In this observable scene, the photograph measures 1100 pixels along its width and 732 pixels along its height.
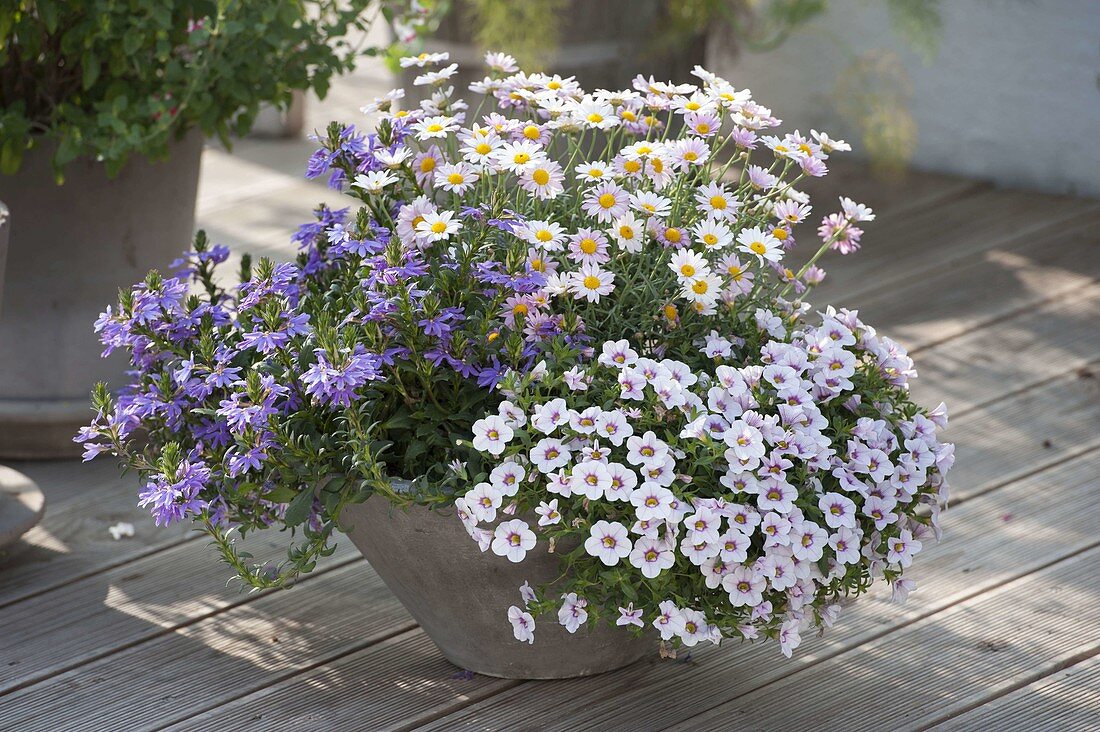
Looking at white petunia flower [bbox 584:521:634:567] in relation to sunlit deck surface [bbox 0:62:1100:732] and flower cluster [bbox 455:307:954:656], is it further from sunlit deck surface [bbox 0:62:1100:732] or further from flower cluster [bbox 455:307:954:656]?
sunlit deck surface [bbox 0:62:1100:732]

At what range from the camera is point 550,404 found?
4.71 ft

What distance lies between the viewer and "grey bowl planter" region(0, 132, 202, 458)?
7.48 feet

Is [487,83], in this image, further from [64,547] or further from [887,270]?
[887,270]

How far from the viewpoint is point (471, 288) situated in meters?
1.53

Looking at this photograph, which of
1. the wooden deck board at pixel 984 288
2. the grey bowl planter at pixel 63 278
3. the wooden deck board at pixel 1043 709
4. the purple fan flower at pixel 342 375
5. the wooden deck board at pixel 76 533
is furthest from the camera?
the wooden deck board at pixel 984 288

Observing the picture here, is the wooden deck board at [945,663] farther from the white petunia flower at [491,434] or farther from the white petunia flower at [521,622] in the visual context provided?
the white petunia flower at [491,434]

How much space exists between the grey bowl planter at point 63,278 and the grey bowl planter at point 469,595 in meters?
0.87

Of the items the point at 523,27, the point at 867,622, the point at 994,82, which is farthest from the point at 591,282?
the point at 994,82

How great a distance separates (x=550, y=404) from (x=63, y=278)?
1203 mm

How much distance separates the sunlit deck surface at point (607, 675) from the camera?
1664 mm

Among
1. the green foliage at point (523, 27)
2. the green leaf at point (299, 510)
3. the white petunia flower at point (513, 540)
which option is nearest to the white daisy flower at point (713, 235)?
the white petunia flower at point (513, 540)

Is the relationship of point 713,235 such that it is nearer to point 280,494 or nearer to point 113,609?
point 280,494

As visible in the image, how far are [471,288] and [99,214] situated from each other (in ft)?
3.37

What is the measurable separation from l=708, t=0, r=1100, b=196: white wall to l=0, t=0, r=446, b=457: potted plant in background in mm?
1682
